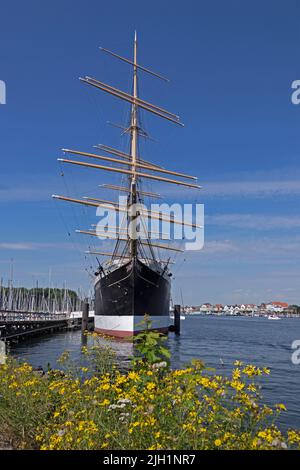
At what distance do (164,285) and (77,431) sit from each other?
155 feet

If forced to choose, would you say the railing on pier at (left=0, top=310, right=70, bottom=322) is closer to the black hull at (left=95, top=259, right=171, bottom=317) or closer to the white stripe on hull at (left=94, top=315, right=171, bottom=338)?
the white stripe on hull at (left=94, top=315, right=171, bottom=338)

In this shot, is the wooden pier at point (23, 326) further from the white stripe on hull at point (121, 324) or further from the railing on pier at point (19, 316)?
the white stripe on hull at point (121, 324)

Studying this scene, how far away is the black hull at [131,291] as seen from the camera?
4259 centimetres

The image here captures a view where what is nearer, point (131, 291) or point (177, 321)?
point (131, 291)

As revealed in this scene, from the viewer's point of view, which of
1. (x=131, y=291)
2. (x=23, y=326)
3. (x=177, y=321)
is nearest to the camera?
(x=131, y=291)

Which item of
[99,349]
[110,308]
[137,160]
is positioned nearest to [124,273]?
[110,308]

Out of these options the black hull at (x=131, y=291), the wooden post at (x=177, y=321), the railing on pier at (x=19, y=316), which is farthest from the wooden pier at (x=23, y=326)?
the wooden post at (x=177, y=321)

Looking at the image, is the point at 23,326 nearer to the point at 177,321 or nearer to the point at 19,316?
the point at 19,316

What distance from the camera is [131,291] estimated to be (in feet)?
139

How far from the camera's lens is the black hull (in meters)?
42.6

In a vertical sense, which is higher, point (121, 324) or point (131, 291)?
point (131, 291)

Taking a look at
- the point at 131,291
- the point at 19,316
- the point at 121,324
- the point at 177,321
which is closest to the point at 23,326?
the point at 19,316

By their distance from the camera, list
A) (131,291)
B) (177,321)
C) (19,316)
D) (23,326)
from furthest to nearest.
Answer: (177,321) < (19,316) < (23,326) < (131,291)
